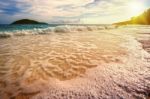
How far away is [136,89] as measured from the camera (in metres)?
2.37

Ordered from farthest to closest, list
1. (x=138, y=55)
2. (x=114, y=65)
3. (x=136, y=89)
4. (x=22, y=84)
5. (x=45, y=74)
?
1. (x=138, y=55)
2. (x=114, y=65)
3. (x=45, y=74)
4. (x=22, y=84)
5. (x=136, y=89)

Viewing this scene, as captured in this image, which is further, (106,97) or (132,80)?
(132,80)

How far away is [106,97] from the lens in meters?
2.21

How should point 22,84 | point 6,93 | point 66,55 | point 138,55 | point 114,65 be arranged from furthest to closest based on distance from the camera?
point 66,55
point 138,55
point 114,65
point 22,84
point 6,93

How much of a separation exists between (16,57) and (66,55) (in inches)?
58.1

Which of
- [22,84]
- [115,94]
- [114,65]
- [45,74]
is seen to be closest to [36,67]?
[45,74]

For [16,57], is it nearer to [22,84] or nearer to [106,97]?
[22,84]

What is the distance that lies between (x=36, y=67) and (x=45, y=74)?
509 mm

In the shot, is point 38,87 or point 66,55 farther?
point 66,55

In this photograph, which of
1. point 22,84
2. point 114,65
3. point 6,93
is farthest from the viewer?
point 114,65

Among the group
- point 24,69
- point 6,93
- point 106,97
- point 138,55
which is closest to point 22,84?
point 6,93

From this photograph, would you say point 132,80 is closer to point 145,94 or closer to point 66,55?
point 145,94

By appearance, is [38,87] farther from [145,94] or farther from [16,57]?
[16,57]

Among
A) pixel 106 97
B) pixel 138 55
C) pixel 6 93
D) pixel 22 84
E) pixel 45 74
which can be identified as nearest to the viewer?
pixel 106 97
